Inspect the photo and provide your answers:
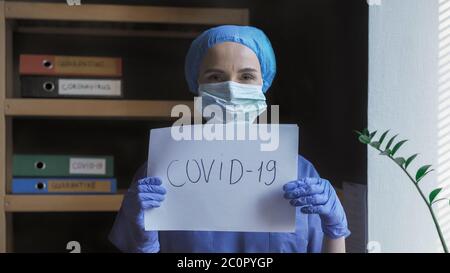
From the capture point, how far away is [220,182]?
78cm

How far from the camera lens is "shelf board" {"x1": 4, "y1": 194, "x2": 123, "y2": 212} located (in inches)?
39.6

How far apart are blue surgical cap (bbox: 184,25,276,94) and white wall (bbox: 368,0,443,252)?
8.2 inches

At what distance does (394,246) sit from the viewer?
0.92 m

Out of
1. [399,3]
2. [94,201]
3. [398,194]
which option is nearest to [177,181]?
[94,201]

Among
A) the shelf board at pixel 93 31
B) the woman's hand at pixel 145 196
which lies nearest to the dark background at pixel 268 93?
the shelf board at pixel 93 31

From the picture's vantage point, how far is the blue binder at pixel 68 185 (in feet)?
3.35

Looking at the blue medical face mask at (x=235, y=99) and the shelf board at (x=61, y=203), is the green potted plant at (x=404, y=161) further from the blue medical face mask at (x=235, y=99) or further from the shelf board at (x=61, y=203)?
the shelf board at (x=61, y=203)

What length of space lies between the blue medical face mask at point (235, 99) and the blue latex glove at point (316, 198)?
0.51ft

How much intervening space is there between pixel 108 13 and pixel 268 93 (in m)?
0.39

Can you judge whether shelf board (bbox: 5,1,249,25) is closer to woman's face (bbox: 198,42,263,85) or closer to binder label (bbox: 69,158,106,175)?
woman's face (bbox: 198,42,263,85)

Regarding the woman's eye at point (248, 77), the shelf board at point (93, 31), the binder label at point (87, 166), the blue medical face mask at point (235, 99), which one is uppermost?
the shelf board at point (93, 31)

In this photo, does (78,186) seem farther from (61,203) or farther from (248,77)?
(248,77)

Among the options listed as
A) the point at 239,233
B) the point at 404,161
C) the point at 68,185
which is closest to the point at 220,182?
the point at 239,233
